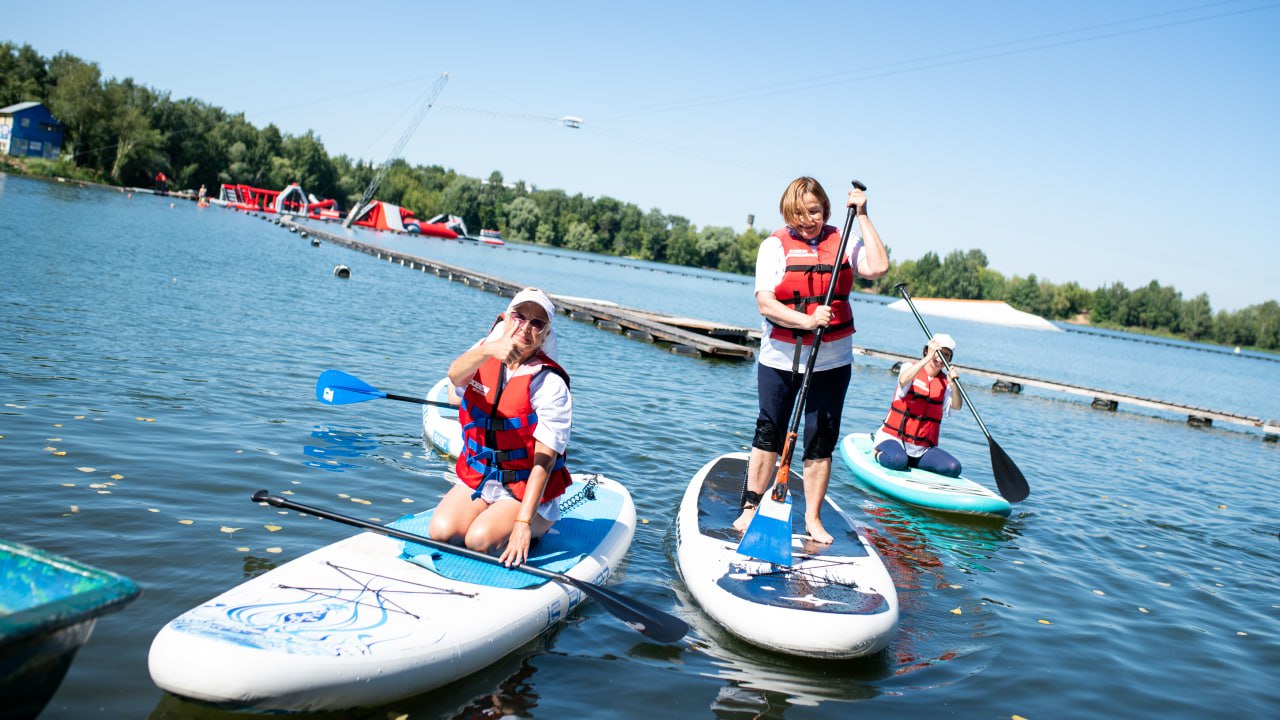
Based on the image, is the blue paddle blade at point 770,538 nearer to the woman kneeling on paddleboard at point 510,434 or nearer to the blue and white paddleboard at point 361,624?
the blue and white paddleboard at point 361,624

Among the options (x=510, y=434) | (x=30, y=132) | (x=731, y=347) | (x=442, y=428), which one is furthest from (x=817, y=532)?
(x=30, y=132)

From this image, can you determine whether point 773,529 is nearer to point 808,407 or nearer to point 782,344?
point 808,407

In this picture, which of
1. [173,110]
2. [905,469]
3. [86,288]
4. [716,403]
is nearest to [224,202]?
[173,110]

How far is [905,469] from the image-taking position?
29.0ft

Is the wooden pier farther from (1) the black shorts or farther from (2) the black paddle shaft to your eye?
(2) the black paddle shaft

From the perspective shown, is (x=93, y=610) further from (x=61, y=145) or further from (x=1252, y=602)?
(x=61, y=145)

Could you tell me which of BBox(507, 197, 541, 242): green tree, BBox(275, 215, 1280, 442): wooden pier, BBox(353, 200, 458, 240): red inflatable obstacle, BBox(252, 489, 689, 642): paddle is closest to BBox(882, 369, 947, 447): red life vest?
BBox(252, 489, 689, 642): paddle

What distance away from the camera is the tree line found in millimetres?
70750

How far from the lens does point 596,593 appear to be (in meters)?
4.30

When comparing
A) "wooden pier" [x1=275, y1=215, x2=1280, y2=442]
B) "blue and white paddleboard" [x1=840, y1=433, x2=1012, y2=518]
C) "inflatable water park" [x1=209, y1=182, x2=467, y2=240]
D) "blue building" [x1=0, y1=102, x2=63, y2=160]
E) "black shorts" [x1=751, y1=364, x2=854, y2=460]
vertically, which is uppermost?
"blue building" [x1=0, y1=102, x2=63, y2=160]

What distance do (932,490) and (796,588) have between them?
407 centimetres

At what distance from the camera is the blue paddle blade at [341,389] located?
781 centimetres

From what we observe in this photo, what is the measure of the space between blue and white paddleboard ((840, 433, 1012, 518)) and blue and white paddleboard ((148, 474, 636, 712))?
4511 millimetres

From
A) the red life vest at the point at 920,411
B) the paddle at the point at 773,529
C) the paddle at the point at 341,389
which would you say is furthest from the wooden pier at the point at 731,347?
the paddle at the point at 773,529
